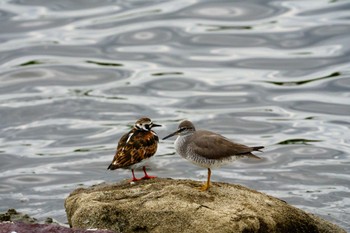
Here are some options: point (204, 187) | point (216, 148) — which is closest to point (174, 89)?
point (216, 148)

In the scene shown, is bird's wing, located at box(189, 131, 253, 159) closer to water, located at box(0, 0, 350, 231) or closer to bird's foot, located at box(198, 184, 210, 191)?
bird's foot, located at box(198, 184, 210, 191)

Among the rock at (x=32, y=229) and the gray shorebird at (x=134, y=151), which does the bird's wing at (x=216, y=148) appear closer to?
the gray shorebird at (x=134, y=151)

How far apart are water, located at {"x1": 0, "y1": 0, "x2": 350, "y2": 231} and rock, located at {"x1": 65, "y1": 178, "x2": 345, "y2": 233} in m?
3.01

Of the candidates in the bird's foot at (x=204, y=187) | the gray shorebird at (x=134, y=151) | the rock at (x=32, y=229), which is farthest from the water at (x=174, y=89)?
the rock at (x=32, y=229)

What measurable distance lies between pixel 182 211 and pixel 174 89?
40.3ft

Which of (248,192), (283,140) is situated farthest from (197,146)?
(283,140)

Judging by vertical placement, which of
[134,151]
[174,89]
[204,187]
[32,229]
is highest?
[32,229]

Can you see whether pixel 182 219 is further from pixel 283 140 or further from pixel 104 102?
pixel 104 102

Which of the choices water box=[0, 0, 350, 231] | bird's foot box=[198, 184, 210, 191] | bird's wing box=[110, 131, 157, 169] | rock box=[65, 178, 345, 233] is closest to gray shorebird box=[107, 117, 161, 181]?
bird's wing box=[110, 131, 157, 169]

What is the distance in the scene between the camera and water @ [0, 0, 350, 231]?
57.5 feet

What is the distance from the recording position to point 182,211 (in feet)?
34.6

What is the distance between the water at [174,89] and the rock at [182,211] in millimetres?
3012

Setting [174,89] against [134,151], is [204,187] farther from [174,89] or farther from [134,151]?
[174,89]

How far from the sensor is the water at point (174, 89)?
57.5 feet
